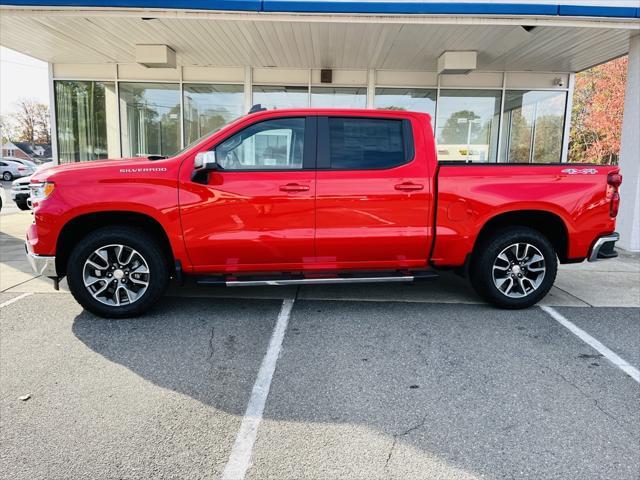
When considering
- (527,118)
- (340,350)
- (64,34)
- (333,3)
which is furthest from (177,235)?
(527,118)

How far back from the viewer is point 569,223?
517 centimetres

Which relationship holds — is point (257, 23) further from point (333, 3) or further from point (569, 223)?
point (569, 223)

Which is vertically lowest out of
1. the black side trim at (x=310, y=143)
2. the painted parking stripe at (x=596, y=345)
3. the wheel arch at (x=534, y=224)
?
the painted parking stripe at (x=596, y=345)

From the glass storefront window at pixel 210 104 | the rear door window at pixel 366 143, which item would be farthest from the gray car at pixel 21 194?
the rear door window at pixel 366 143

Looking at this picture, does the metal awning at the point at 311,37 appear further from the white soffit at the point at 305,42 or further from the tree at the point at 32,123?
the tree at the point at 32,123

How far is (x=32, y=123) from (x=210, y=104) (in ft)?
256

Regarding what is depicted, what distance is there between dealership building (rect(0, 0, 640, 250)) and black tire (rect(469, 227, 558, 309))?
452cm

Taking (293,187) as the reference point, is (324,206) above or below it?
below

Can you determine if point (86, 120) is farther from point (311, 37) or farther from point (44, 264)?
point (44, 264)

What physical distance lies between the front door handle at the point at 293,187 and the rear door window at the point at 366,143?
0.97 feet

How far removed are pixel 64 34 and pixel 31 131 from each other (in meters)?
79.9

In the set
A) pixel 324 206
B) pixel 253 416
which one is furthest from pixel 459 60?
pixel 253 416

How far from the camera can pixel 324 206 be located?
15.8 ft

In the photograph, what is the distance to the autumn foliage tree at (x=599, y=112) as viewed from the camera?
2791 cm
